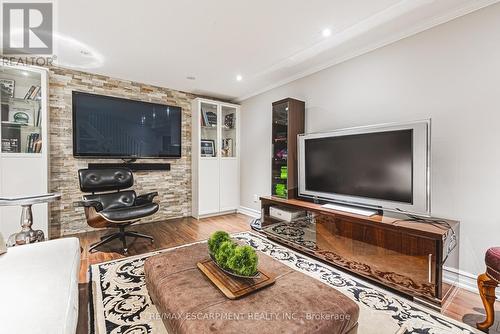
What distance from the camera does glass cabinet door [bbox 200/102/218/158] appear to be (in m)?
4.26

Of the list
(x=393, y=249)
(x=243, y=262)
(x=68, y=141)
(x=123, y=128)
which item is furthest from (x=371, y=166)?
(x=68, y=141)

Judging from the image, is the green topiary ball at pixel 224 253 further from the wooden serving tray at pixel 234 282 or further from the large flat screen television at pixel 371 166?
the large flat screen television at pixel 371 166

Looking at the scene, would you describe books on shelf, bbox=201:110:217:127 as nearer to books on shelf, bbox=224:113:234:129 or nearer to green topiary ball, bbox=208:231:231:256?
books on shelf, bbox=224:113:234:129

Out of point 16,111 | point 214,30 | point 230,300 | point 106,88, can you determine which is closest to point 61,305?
point 230,300

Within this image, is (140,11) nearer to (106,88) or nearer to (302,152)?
(106,88)

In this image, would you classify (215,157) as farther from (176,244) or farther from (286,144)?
(176,244)

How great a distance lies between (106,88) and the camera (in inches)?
140

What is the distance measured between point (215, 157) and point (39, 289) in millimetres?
3398

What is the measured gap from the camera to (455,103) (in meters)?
2.01

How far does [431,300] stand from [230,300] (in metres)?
1.56

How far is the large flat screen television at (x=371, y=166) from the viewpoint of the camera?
196 centimetres

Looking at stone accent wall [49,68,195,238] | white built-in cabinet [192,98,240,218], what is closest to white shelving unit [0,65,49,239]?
stone accent wall [49,68,195,238]

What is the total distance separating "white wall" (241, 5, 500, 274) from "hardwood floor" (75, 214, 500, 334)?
359 mm

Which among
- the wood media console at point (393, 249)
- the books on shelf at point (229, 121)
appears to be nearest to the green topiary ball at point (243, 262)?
the wood media console at point (393, 249)
